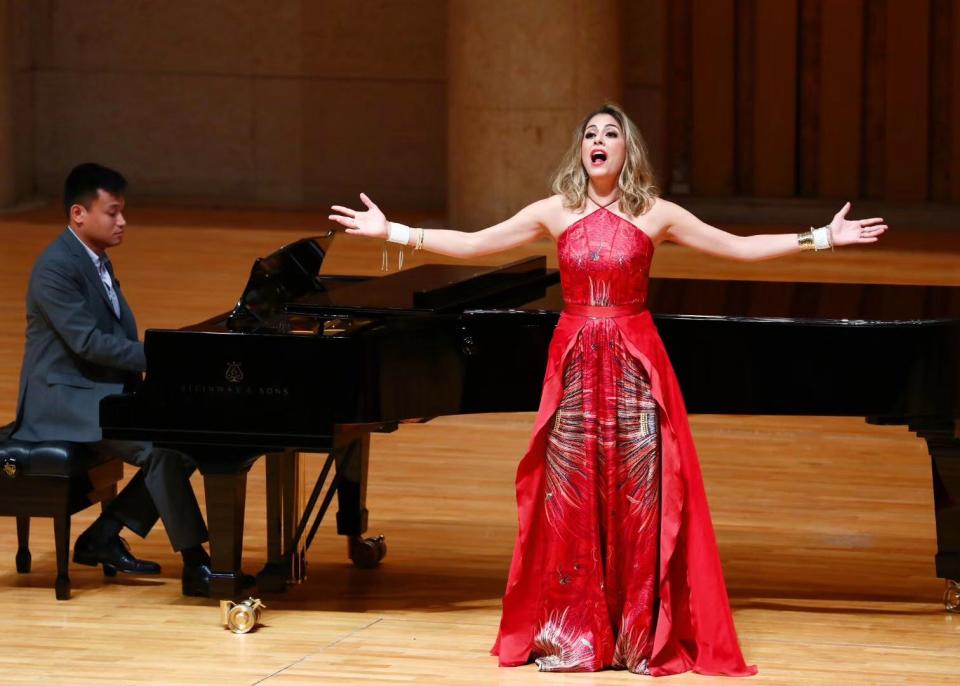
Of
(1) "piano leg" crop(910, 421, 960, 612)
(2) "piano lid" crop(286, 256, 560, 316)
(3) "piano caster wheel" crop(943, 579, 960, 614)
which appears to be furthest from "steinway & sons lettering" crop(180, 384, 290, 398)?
(3) "piano caster wheel" crop(943, 579, 960, 614)

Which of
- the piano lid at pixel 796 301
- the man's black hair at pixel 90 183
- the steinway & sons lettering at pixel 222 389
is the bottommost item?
the steinway & sons lettering at pixel 222 389

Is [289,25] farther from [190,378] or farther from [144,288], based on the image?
[190,378]

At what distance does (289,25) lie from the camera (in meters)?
12.4

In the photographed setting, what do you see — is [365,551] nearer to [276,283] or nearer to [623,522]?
[276,283]

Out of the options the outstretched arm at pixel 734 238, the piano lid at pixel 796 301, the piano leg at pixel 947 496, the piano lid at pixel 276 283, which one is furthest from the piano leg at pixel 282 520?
the piano leg at pixel 947 496

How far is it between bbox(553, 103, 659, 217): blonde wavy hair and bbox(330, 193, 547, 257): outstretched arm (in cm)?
8

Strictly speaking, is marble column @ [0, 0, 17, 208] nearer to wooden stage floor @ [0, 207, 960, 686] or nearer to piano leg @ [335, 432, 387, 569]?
wooden stage floor @ [0, 207, 960, 686]

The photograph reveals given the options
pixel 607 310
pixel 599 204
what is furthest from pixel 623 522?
pixel 599 204

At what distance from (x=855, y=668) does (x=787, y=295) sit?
1264 millimetres

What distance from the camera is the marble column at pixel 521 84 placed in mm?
10273

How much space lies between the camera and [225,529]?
13.4 ft

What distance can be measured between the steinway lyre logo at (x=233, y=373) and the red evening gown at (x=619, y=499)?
2.33ft

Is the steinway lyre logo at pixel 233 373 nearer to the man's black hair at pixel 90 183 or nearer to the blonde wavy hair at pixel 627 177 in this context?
the man's black hair at pixel 90 183

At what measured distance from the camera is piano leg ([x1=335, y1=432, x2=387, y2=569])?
478 cm
